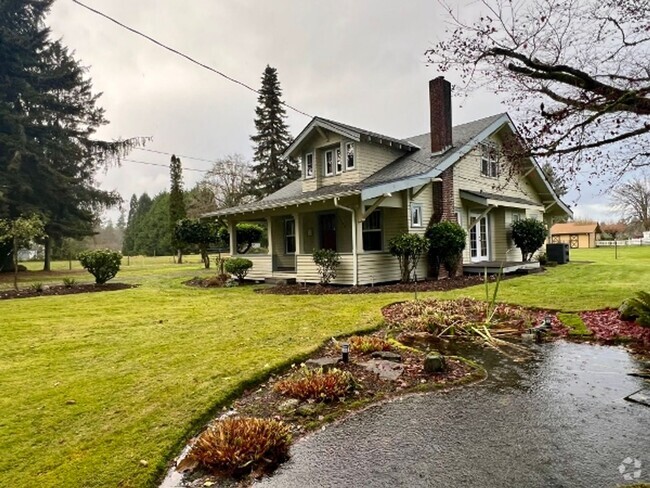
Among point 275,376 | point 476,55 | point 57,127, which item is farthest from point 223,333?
point 57,127

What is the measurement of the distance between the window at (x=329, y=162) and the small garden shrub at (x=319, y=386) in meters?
12.3

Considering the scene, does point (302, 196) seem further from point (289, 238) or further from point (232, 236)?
point (232, 236)

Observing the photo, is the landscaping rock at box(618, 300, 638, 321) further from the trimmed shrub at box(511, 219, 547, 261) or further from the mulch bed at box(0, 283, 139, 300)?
the mulch bed at box(0, 283, 139, 300)

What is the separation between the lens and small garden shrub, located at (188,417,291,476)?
2906 mm

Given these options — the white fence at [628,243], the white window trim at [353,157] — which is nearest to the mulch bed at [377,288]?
the white window trim at [353,157]

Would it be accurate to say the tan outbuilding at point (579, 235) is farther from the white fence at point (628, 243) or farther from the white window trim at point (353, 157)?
the white window trim at point (353, 157)

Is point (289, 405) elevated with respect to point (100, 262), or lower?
lower

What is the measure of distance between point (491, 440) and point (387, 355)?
7.51 ft

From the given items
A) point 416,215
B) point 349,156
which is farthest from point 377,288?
point 349,156

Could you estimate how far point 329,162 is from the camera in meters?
16.1

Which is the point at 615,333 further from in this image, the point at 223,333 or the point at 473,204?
the point at 473,204

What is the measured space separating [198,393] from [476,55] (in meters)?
7.53

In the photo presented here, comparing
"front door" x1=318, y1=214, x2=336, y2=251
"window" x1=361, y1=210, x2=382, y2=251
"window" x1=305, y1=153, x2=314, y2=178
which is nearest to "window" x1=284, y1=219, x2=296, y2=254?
"front door" x1=318, y1=214, x2=336, y2=251

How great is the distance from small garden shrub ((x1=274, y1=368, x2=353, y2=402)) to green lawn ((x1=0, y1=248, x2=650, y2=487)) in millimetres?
546
